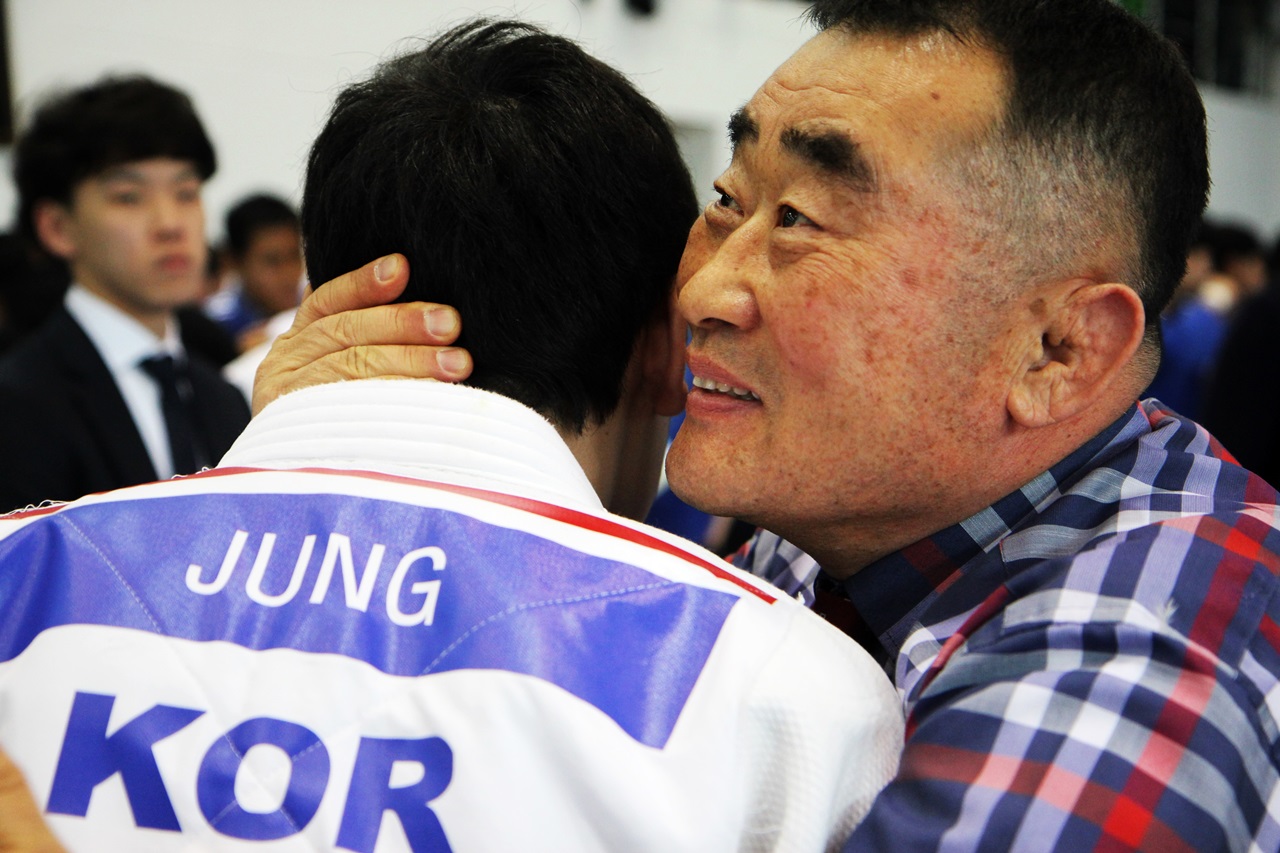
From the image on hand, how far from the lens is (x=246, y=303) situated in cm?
566

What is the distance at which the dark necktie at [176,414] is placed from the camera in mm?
2639

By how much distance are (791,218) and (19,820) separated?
794mm

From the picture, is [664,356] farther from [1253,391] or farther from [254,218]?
[254,218]

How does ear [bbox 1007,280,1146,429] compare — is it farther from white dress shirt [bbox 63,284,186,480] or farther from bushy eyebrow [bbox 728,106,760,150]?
white dress shirt [bbox 63,284,186,480]

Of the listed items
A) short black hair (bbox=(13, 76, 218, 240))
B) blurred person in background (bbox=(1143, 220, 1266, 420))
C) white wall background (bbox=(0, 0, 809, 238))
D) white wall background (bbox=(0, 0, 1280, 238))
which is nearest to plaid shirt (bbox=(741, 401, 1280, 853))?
short black hair (bbox=(13, 76, 218, 240))

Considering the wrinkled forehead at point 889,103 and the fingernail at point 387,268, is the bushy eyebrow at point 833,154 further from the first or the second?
the fingernail at point 387,268

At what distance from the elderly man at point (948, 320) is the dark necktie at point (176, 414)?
5.11 feet

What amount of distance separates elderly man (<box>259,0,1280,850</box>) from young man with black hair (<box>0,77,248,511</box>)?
1500 mm

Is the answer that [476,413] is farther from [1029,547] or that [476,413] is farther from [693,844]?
[1029,547]

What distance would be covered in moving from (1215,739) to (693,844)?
370mm

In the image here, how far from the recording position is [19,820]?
81 cm

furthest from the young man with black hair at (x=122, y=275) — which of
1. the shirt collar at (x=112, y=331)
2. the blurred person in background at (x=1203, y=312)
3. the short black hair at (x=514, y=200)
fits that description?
the blurred person in background at (x=1203, y=312)

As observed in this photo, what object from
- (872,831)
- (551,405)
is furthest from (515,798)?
(551,405)

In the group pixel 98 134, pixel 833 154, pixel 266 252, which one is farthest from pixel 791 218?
pixel 266 252
